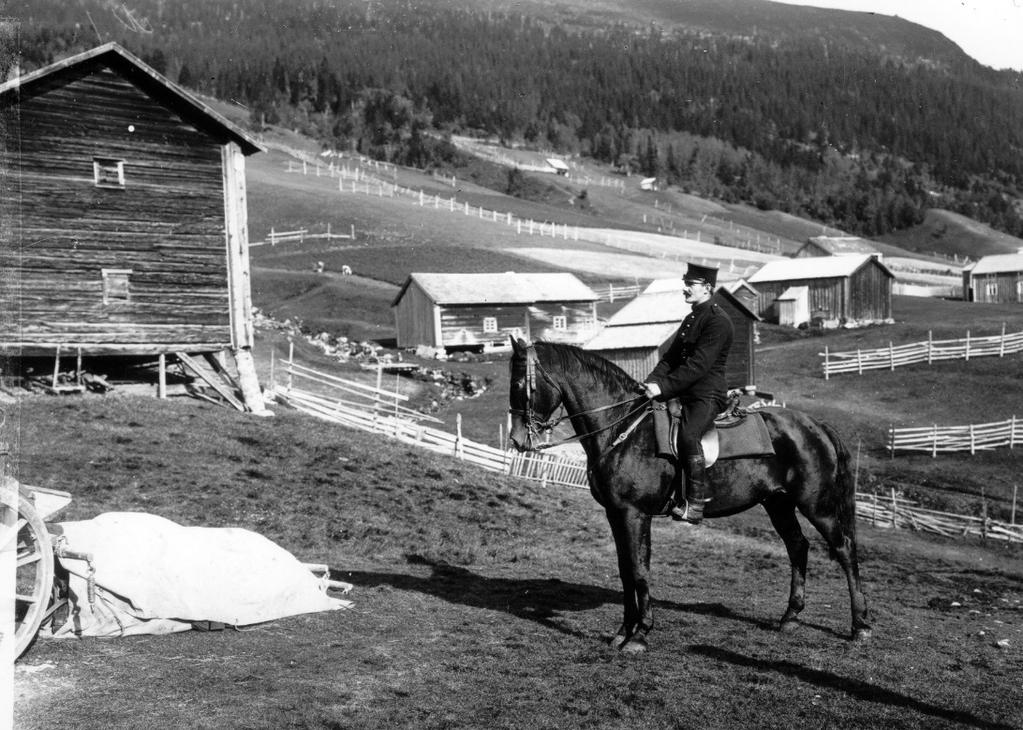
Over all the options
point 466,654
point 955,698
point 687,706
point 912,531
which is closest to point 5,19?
point 466,654

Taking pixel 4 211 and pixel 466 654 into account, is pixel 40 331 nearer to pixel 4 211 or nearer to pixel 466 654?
pixel 4 211

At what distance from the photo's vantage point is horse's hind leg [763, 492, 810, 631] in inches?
452

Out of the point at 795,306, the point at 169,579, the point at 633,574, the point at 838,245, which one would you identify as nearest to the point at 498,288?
the point at 795,306

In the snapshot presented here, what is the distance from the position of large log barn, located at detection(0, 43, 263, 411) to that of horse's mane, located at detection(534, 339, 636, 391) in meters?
19.6

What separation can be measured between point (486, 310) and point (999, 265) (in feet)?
143

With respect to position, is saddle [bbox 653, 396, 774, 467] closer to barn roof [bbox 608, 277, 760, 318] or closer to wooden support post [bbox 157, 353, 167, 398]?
wooden support post [bbox 157, 353, 167, 398]

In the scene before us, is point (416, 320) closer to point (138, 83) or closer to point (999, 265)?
point (138, 83)

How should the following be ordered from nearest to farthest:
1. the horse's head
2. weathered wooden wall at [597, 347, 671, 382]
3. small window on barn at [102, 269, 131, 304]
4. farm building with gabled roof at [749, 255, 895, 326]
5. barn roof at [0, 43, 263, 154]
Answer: the horse's head < barn roof at [0, 43, 263, 154] < small window on barn at [102, 269, 131, 304] < weathered wooden wall at [597, 347, 671, 382] < farm building with gabled roof at [749, 255, 895, 326]

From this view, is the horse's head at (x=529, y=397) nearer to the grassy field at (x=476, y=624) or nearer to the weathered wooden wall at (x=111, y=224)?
the grassy field at (x=476, y=624)

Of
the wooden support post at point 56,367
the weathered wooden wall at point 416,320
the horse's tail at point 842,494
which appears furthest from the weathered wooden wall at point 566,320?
the horse's tail at point 842,494

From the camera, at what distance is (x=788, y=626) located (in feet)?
37.1

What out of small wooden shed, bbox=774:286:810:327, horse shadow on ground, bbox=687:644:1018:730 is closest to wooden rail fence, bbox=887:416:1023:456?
horse shadow on ground, bbox=687:644:1018:730

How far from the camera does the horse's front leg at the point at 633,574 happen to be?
10297 mm

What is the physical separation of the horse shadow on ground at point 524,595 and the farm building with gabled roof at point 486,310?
42.6 m
